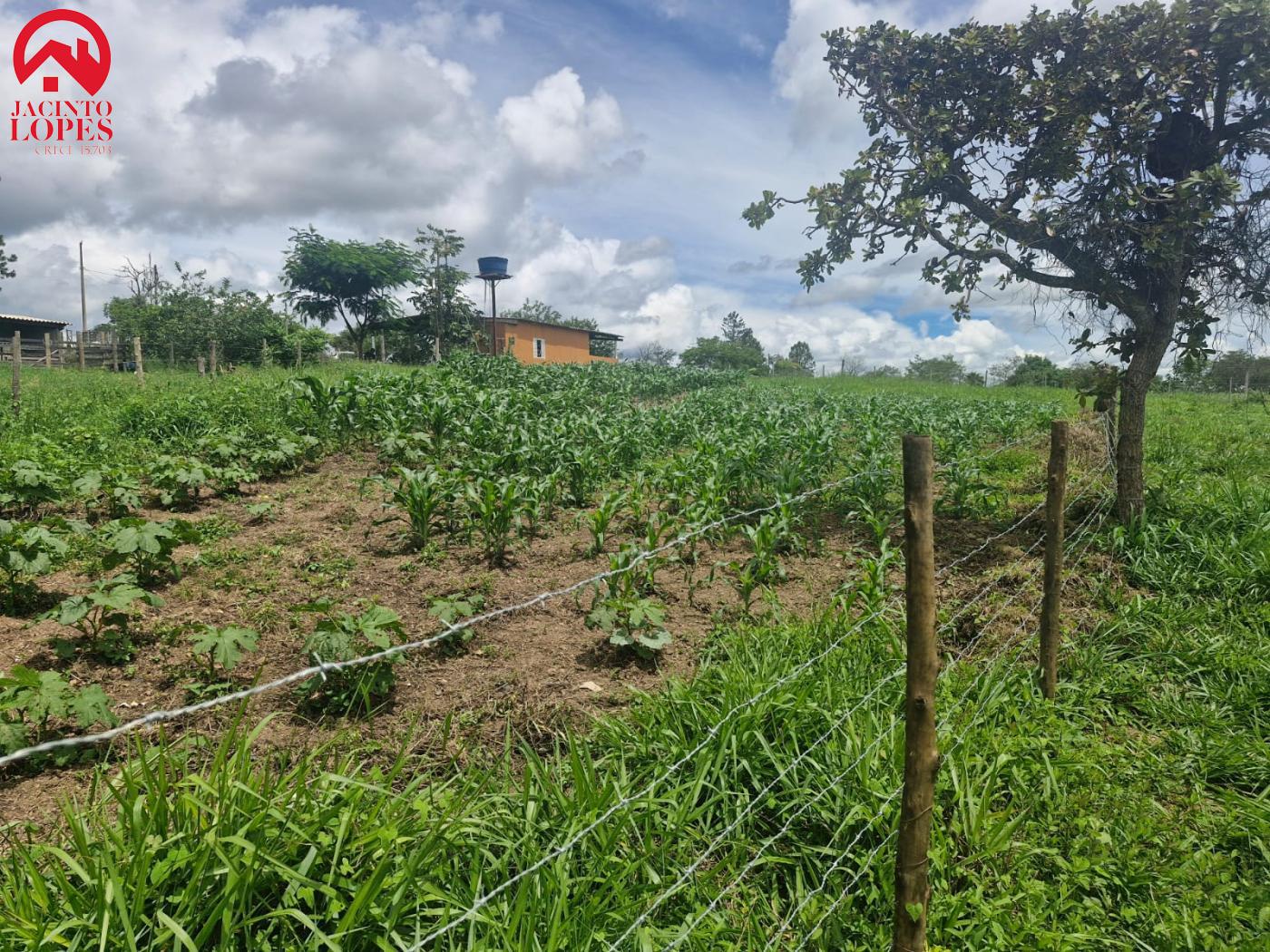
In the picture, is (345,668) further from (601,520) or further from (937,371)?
(937,371)

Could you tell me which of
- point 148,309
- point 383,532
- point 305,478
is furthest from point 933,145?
point 148,309

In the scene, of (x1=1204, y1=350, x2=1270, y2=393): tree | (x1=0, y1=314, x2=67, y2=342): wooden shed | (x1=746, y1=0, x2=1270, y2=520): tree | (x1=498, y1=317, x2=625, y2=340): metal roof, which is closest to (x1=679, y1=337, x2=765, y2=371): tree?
(x1=498, y1=317, x2=625, y2=340): metal roof

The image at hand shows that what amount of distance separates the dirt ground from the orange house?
3220 cm

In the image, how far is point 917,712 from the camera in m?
1.85

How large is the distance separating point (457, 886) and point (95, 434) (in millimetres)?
9294

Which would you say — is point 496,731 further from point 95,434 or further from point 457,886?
point 95,434

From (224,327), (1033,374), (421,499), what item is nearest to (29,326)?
(224,327)

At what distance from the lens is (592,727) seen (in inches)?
122

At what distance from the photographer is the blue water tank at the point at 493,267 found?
3406cm

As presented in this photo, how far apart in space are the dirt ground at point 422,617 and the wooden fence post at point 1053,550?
0.74 meters

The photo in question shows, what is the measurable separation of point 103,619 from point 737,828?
345 cm

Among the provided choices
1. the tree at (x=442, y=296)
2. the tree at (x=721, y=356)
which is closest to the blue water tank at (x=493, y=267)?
the tree at (x=442, y=296)

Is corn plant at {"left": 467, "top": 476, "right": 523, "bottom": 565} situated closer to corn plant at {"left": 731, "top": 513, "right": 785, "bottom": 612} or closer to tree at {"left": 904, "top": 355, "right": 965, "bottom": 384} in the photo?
corn plant at {"left": 731, "top": 513, "right": 785, "bottom": 612}

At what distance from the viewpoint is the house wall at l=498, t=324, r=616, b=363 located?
39719 mm
